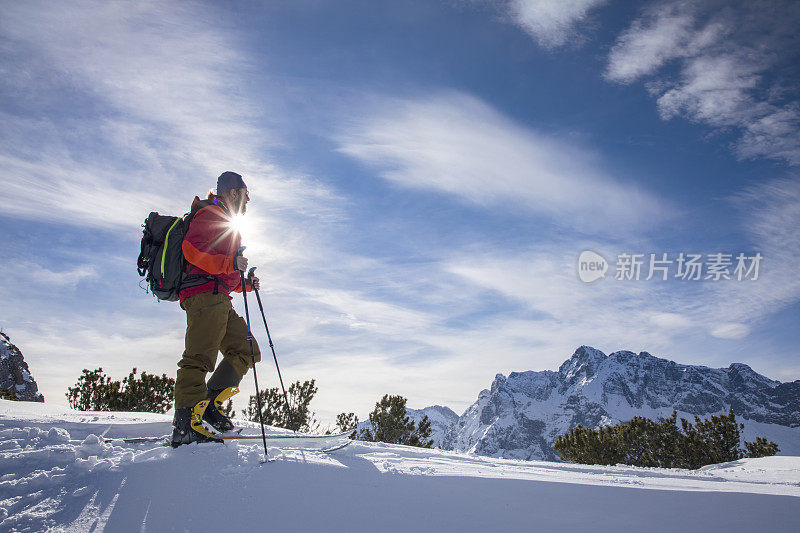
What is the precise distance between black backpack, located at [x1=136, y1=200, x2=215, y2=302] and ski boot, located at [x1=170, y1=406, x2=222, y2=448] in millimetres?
1256

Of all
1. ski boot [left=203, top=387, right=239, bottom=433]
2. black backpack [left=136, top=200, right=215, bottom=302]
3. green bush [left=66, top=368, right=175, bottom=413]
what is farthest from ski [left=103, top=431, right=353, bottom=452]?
green bush [left=66, top=368, right=175, bottom=413]

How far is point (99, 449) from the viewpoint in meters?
3.48

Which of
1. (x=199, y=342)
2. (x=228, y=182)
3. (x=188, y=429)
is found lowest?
(x=188, y=429)

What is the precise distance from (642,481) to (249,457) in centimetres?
322

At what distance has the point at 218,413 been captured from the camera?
534cm

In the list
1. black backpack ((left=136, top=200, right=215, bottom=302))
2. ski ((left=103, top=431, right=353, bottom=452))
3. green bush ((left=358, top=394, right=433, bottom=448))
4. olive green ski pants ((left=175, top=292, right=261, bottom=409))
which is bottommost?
green bush ((left=358, top=394, right=433, bottom=448))

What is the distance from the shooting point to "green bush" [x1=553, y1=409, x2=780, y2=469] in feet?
82.5

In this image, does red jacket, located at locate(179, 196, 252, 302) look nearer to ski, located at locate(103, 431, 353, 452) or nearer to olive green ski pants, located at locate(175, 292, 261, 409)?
olive green ski pants, located at locate(175, 292, 261, 409)

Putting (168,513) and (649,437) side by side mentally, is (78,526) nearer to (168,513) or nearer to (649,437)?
(168,513)

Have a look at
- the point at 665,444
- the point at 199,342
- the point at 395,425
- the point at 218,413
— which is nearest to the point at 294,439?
the point at 218,413

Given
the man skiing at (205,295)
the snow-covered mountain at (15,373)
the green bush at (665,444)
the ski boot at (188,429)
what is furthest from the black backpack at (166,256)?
the snow-covered mountain at (15,373)

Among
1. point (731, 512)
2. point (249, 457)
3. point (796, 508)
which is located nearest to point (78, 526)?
point (249, 457)

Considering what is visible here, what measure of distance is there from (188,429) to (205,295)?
1.34m

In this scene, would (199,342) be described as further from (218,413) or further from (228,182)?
(228,182)
